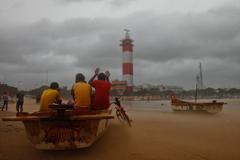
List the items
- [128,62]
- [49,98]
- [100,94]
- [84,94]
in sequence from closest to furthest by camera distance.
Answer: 1. [84,94]
2. [49,98]
3. [100,94]
4. [128,62]

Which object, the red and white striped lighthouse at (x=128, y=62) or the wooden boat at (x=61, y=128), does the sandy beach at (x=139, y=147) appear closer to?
the wooden boat at (x=61, y=128)

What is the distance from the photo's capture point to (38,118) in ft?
20.2

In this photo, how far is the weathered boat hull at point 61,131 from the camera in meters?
6.06

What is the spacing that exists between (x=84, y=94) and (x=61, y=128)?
1317 mm

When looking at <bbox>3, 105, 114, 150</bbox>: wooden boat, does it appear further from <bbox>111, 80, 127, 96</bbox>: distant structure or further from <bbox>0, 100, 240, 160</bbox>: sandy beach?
<bbox>111, 80, 127, 96</bbox>: distant structure

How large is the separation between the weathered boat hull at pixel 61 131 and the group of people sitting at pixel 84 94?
759 mm

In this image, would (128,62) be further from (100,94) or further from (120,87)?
(100,94)

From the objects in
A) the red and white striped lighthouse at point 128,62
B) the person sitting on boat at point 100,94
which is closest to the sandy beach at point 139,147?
the person sitting on boat at point 100,94

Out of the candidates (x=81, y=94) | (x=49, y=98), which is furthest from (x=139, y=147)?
(x=49, y=98)

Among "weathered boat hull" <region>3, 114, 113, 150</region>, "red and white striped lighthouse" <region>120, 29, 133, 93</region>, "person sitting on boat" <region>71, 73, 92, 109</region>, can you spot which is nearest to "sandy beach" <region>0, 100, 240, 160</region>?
"weathered boat hull" <region>3, 114, 113, 150</region>

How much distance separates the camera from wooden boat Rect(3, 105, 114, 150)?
239 inches

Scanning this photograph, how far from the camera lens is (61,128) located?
615cm

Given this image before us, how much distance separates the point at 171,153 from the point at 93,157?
175cm

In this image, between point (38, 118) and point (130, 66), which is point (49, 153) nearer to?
point (38, 118)
